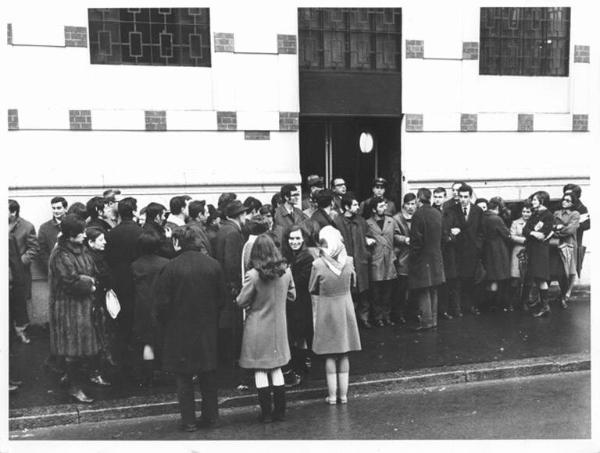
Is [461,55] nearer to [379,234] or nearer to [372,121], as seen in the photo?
[372,121]

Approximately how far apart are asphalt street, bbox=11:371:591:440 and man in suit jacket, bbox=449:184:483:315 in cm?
258

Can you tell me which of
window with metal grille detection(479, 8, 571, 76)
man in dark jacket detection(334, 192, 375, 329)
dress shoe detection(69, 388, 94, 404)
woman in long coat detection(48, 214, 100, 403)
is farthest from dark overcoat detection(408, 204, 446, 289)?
dress shoe detection(69, 388, 94, 404)

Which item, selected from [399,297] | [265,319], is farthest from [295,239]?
[399,297]

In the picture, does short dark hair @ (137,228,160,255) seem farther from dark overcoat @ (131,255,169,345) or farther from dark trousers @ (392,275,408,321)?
dark trousers @ (392,275,408,321)

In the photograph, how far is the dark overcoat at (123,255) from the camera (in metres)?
6.96

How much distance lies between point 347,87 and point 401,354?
4.40 metres

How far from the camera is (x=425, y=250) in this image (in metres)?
8.72

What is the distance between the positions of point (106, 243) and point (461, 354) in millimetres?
4180

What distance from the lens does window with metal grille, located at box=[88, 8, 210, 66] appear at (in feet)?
29.2

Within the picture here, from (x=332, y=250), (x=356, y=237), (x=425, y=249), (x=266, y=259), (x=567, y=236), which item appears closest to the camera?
(x=266, y=259)

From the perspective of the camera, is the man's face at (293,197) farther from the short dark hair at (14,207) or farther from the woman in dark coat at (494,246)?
the short dark hair at (14,207)

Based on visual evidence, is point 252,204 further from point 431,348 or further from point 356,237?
point 431,348

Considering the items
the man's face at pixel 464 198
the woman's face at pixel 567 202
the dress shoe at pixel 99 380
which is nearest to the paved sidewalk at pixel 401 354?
the dress shoe at pixel 99 380

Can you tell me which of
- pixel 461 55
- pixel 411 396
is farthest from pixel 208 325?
pixel 461 55
